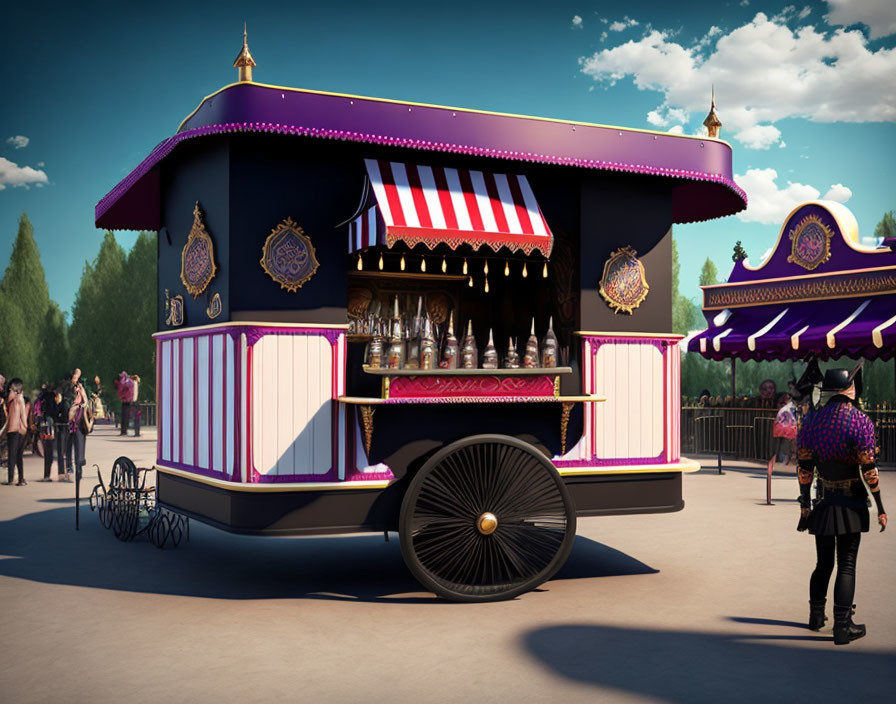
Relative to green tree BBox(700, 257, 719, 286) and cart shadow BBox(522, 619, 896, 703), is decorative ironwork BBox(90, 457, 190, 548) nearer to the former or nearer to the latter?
cart shadow BBox(522, 619, 896, 703)

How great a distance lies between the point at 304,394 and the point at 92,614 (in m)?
2.35

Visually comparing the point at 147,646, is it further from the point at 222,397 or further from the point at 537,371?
the point at 537,371

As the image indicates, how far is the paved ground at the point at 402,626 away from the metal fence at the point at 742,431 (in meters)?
9.04

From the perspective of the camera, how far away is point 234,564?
9281 millimetres

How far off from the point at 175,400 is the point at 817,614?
244 inches

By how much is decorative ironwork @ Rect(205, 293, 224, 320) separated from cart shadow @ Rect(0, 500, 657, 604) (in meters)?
2.39

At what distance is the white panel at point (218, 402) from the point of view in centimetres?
803

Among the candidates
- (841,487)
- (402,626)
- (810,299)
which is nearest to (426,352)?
(402,626)

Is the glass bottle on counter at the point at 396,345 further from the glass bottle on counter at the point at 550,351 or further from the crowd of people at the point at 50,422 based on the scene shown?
the crowd of people at the point at 50,422

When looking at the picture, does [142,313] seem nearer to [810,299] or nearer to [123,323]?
[123,323]

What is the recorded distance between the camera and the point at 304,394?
7773 millimetres

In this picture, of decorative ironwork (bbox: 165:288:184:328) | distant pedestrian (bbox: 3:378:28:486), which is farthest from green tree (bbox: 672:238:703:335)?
decorative ironwork (bbox: 165:288:184:328)

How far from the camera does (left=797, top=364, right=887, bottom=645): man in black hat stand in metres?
6.46

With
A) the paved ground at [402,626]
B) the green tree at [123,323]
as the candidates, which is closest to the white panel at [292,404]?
the paved ground at [402,626]
